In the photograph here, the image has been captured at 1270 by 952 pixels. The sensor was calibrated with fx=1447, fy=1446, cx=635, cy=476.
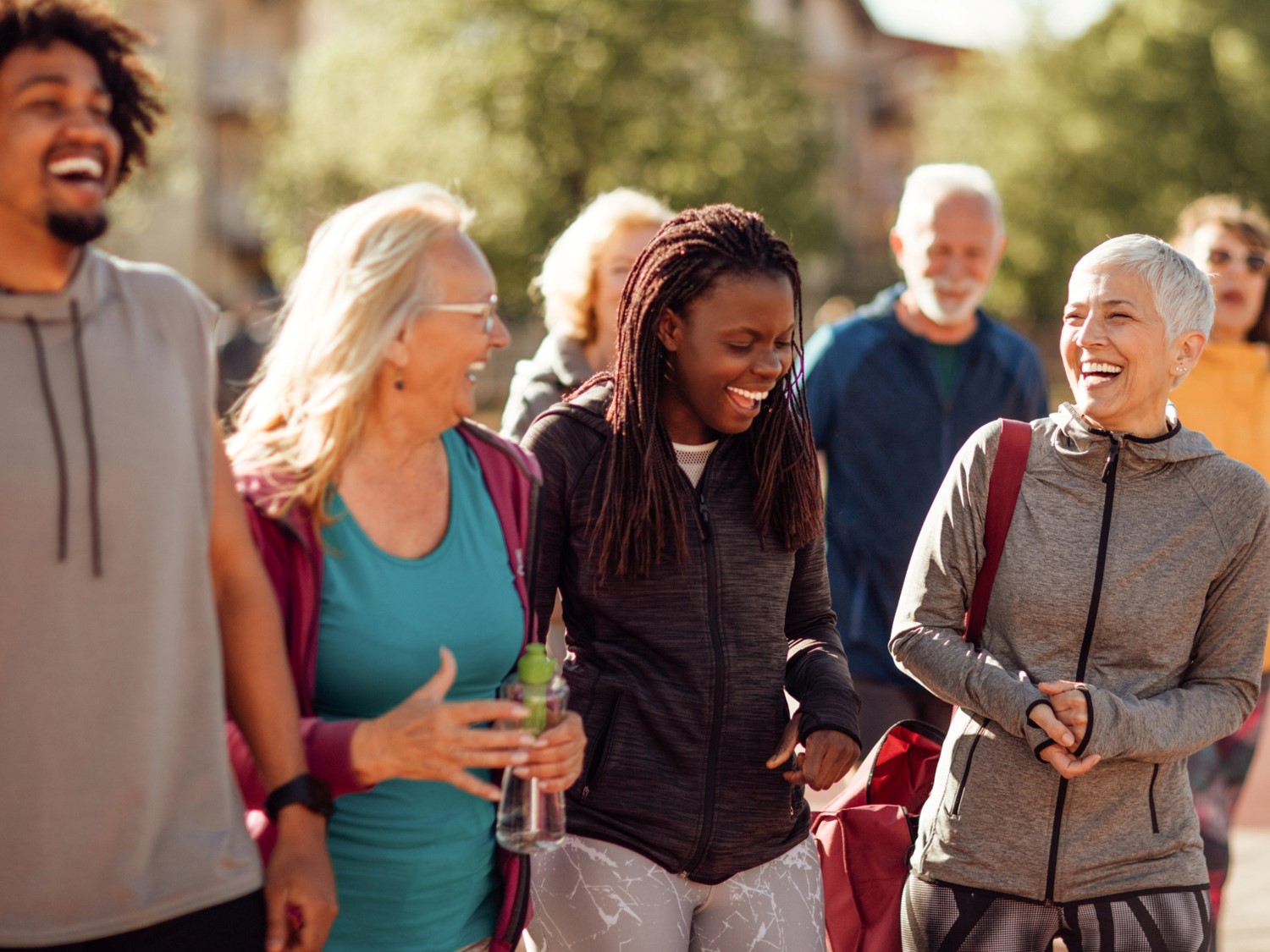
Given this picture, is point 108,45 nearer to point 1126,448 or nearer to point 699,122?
point 1126,448

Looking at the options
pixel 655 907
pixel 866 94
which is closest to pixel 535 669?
pixel 655 907

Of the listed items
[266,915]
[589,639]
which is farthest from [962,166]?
[266,915]

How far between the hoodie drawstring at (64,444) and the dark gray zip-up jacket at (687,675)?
0.89m

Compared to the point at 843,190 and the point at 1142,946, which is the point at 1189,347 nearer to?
the point at 1142,946

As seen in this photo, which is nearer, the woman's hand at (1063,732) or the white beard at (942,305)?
the woman's hand at (1063,732)

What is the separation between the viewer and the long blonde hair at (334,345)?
7.80 feet

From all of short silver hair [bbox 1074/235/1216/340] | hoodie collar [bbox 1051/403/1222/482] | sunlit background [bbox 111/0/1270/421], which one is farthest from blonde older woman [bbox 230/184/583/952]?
sunlit background [bbox 111/0/1270/421]

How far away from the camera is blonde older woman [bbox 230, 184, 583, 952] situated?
232 centimetres

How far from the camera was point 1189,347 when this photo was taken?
297 cm

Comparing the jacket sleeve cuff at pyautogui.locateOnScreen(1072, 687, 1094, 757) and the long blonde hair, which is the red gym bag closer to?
the jacket sleeve cuff at pyautogui.locateOnScreen(1072, 687, 1094, 757)

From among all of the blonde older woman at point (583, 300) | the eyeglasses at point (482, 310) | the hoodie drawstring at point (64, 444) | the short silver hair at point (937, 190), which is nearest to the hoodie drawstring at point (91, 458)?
the hoodie drawstring at point (64, 444)

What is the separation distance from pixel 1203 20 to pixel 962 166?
24980 mm

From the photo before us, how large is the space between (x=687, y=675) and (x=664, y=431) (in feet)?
1.62

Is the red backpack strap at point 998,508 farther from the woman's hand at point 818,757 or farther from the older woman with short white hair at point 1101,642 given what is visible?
the woman's hand at point 818,757
